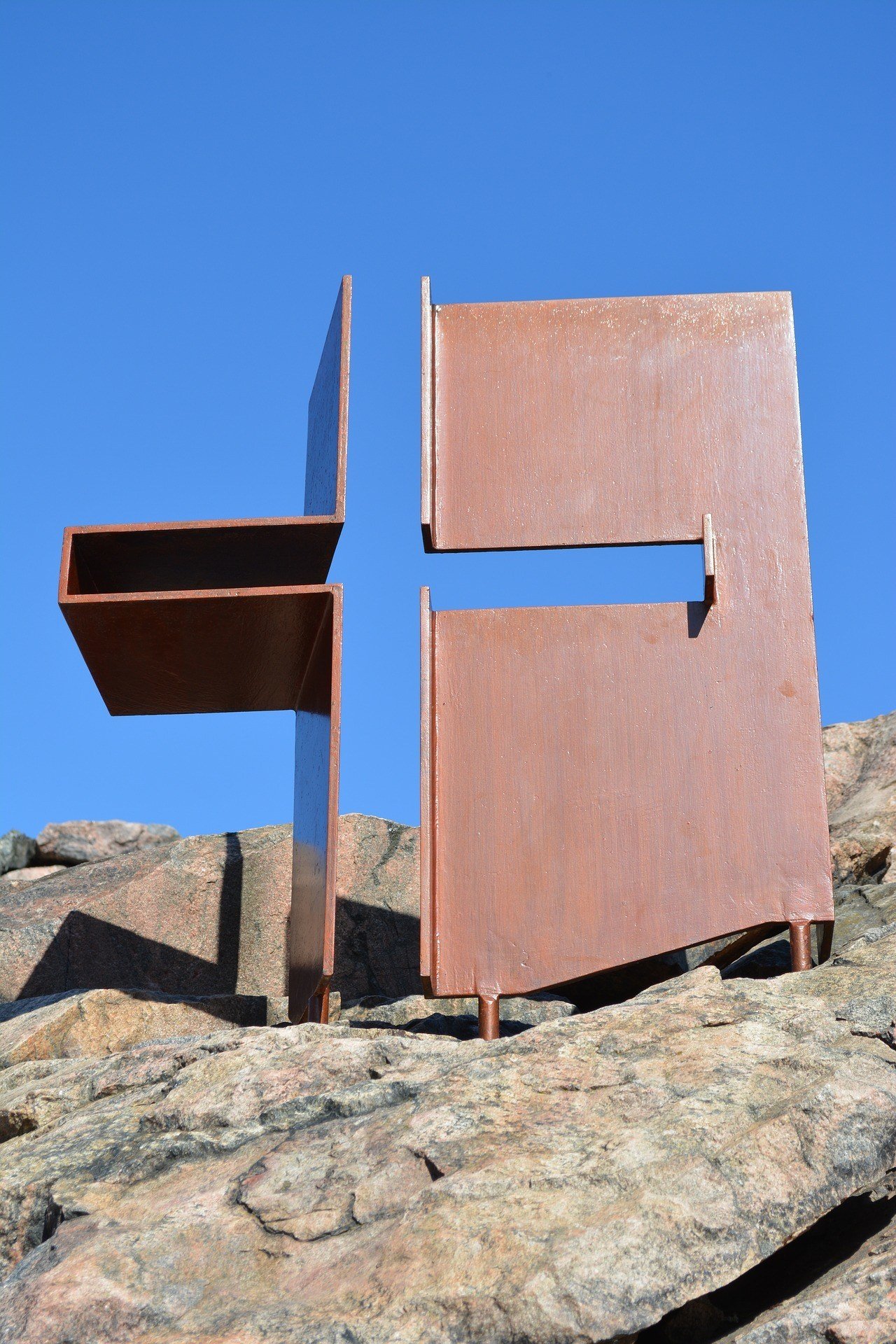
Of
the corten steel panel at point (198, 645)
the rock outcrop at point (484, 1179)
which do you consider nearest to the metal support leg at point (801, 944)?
the rock outcrop at point (484, 1179)

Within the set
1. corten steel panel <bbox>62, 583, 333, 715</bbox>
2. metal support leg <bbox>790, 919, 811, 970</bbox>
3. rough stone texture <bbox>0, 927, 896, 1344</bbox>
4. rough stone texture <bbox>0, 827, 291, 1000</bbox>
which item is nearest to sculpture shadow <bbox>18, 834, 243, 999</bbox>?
rough stone texture <bbox>0, 827, 291, 1000</bbox>

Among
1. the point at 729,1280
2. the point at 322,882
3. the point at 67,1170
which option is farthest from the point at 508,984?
the point at 729,1280

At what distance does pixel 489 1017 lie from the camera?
5055 mm

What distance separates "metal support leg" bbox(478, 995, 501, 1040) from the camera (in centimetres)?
504

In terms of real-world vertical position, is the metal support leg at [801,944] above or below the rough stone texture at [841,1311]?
above

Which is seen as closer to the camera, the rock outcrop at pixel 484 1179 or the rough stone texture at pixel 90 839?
the rock outcrop at pixel 484 1179

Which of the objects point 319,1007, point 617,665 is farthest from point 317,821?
point 617,665

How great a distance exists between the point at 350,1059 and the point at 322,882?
55.0 inches

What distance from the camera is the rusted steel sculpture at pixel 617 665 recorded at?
17.0ft

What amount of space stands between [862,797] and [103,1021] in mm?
4287

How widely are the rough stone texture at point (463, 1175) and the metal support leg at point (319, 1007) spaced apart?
110cm

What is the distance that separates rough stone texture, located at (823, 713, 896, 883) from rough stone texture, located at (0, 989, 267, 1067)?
298 cm

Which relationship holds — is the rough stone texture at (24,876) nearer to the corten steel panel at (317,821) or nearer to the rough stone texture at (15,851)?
the rough stone texture at (15,851)

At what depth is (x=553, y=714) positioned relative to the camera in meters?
5.43
